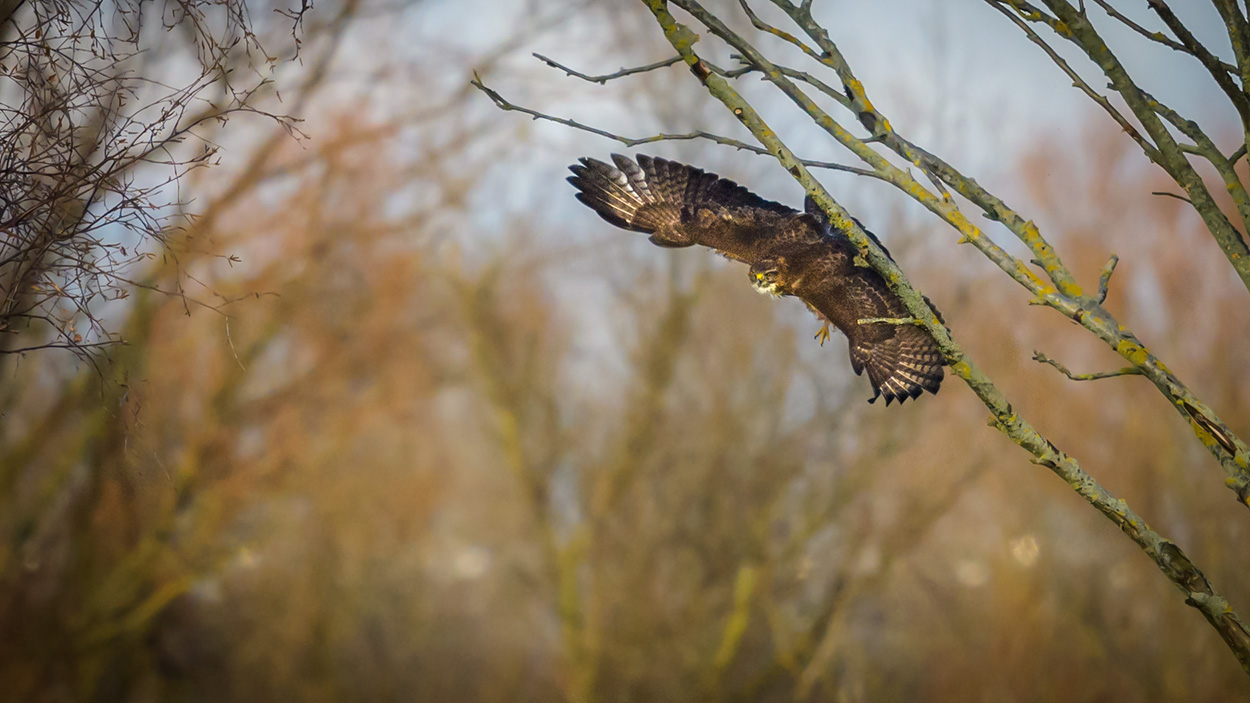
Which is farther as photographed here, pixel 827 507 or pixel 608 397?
pixel 608 397

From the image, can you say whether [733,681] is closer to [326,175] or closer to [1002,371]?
[1002,371]

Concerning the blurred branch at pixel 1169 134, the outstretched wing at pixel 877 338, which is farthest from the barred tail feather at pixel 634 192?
the blurred branch at pixel 1169 134

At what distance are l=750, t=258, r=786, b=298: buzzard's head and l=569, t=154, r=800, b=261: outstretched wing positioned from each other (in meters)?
0.20

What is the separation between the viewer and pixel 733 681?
1212 cm

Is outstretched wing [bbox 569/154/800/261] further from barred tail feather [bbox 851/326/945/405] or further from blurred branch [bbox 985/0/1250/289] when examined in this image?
blurred branch [bbox 985/0/1250/289]

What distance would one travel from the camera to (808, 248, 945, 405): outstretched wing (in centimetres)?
296

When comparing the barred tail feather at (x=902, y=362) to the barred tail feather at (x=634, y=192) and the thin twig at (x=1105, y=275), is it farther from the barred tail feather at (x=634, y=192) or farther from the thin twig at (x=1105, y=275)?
the barred tail feather at (x=634, y=192)

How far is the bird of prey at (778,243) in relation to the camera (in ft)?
9.71

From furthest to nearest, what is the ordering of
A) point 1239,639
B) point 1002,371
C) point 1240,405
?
point 1002,371
point 1240,405
point 1239,639

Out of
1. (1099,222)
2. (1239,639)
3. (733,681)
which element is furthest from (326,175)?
(1239,639)

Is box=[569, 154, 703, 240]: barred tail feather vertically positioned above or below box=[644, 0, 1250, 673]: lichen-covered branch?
above

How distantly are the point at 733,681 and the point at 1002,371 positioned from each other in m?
5.56

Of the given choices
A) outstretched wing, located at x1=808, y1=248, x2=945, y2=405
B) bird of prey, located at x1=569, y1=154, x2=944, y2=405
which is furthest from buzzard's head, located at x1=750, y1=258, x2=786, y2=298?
outstretched wing, located at x1=808, y1=248, x2=945, y2=405

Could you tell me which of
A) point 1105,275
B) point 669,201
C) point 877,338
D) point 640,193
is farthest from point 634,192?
point 1105,275
